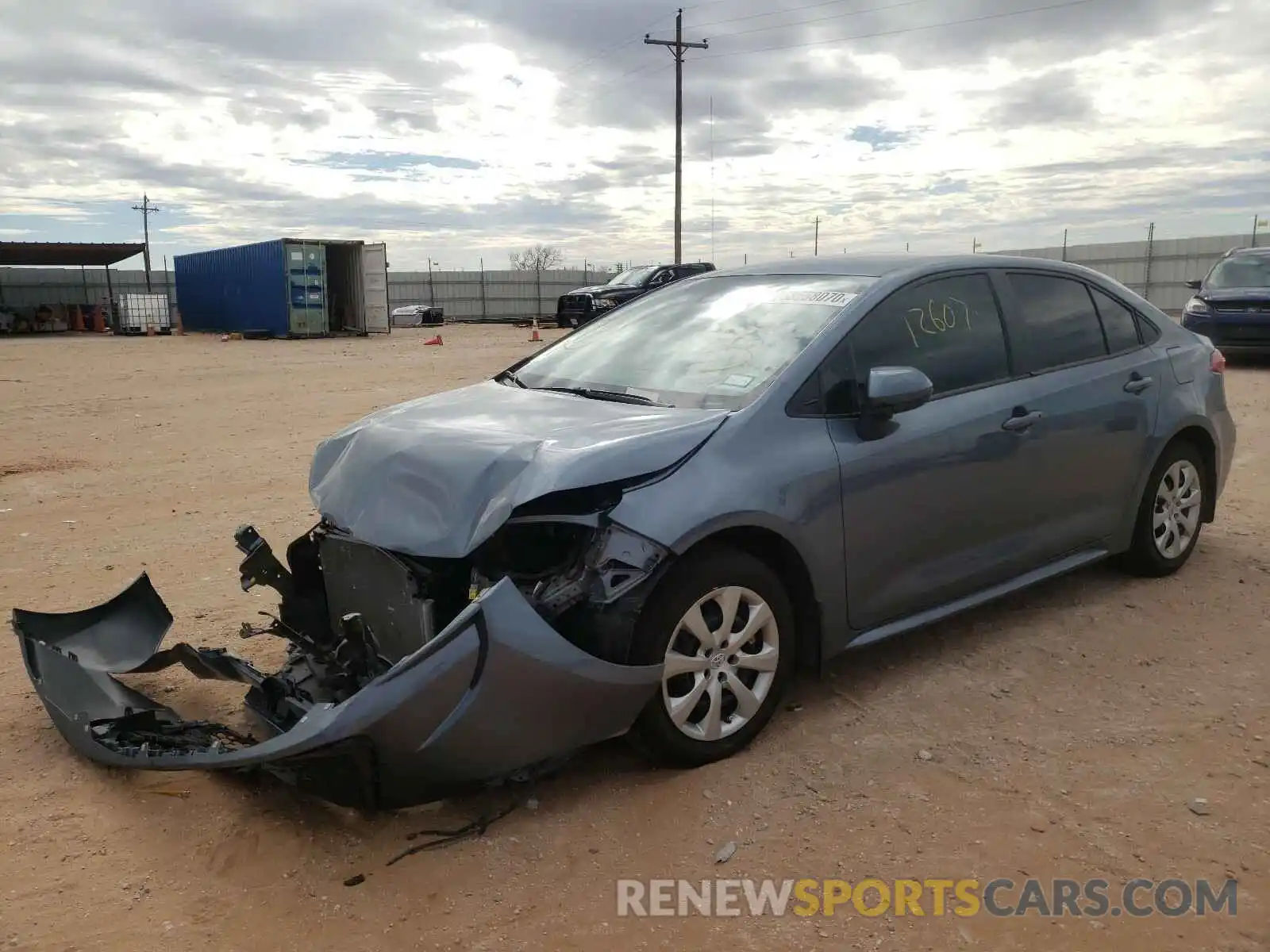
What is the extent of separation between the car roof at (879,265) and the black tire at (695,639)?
147 cm

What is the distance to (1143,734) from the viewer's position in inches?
141

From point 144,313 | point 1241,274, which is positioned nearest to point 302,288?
point 144,313

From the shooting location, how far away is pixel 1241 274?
15.6m

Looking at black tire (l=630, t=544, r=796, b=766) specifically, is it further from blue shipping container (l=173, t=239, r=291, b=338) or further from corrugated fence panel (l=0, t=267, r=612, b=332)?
corrugated fence panel (l=0, t=267, r=612, b=332)

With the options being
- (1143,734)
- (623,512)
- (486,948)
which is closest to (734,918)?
(486,948)

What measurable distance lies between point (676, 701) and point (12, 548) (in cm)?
479

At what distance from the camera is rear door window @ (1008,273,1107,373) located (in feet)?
14.5

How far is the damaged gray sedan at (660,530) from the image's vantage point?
2.88 m

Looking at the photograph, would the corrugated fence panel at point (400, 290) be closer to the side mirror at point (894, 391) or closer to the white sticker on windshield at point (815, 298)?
the white sticker on windshield at point (815, 298)

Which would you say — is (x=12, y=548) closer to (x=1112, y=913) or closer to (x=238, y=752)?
(x=238, y=752)

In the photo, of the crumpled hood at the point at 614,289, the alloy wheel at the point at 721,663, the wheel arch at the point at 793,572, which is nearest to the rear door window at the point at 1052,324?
the wheel arch at the point at 793,572

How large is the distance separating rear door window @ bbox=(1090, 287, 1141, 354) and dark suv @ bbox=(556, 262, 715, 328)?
19.8 meters

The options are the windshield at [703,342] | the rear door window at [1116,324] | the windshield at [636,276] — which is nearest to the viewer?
the windshield at [703,342]

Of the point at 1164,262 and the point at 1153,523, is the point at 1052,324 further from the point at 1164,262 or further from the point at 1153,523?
the point at 1164,262
